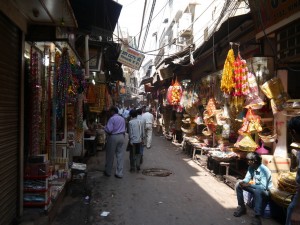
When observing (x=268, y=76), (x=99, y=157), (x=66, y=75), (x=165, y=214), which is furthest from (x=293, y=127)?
(x=99, y=157)

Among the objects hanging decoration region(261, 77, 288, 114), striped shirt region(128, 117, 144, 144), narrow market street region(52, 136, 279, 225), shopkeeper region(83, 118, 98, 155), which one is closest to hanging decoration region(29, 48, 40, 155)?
narrow market street region(52, 136, 279, 225)

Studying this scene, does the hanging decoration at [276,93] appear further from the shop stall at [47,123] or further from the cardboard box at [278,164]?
the shop stall at [47,123]

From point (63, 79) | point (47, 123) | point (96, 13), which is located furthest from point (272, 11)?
point (47, 123)

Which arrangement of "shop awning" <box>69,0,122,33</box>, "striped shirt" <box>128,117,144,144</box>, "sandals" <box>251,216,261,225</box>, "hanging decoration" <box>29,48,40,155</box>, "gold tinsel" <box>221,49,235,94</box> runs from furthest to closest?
"striped shirt" <box>128,117,144,144</box>
"gold tinsel" <box>221,49,235,94</box>
"shop awning" <box>69,0,122,33</box>
"sandals" <box>251,216,261,225</box>
"hanging decoration" <box>29,48,40,155</box>

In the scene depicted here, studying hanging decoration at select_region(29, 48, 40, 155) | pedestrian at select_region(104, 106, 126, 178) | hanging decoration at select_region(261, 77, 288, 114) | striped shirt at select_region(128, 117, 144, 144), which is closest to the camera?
hanging decoration at select_region(29, 48, 40, 155)

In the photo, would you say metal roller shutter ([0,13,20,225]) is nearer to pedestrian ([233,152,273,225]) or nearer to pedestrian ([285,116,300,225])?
pedestrian ([285,116,300,225])

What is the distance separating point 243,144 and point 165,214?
2.76 metres

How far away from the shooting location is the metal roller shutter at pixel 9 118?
15.3ft

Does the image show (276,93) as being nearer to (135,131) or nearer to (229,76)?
(229,76)

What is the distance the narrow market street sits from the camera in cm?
636

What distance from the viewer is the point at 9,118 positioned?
16.3 feet

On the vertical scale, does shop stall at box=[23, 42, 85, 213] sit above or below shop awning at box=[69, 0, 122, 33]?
below

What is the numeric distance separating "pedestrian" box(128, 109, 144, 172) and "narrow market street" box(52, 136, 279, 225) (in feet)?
1.39

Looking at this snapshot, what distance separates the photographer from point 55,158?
295 inches
